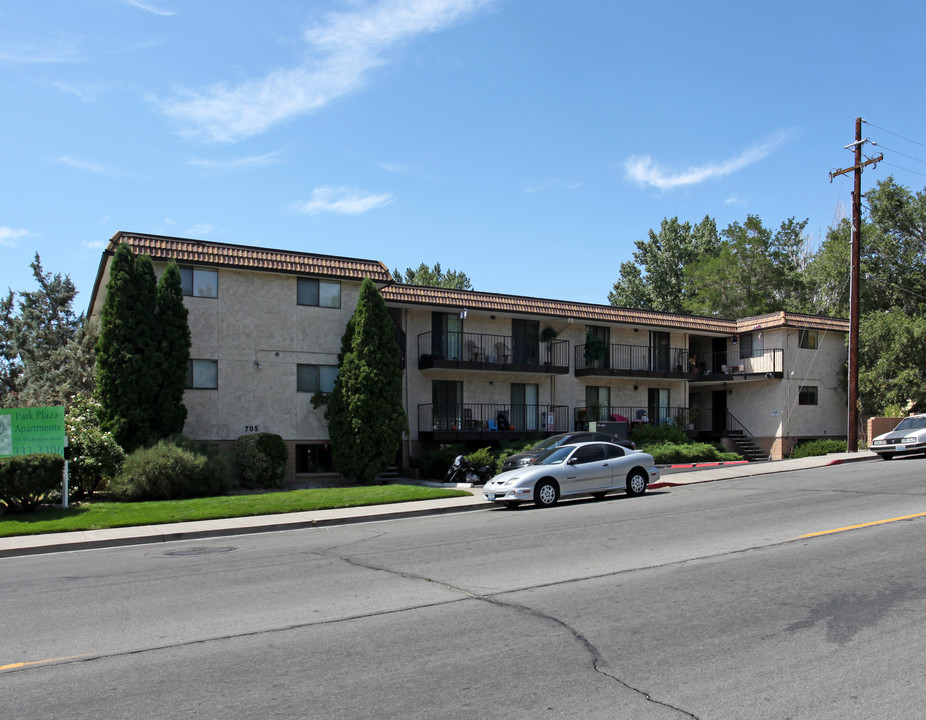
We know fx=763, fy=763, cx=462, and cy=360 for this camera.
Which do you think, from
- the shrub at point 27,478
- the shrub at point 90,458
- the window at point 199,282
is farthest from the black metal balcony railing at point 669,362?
the shrub at point 27,478

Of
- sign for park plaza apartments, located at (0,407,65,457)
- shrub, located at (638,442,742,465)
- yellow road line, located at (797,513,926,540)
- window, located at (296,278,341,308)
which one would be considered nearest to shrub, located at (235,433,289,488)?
window, located at (296,278,341,308)

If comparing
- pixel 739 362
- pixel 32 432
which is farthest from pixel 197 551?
pixel 739 362

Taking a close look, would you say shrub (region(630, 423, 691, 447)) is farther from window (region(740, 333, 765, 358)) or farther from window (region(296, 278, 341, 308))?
window (region(296, 278, 341, 308))

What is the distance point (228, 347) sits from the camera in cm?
2469

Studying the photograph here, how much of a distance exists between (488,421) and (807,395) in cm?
1655

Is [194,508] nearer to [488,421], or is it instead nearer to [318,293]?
[318,293]

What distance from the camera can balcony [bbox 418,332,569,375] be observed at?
92.7 feet

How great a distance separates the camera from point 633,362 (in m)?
33.8

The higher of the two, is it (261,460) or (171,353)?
(171,353)

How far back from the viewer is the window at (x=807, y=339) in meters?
35.7

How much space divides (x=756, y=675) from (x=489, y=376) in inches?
971

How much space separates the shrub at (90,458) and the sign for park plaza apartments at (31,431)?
8.26ft

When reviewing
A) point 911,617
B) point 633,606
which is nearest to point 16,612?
point 633,606

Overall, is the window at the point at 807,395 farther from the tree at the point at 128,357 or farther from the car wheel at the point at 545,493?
the tree at the point at 128,357
